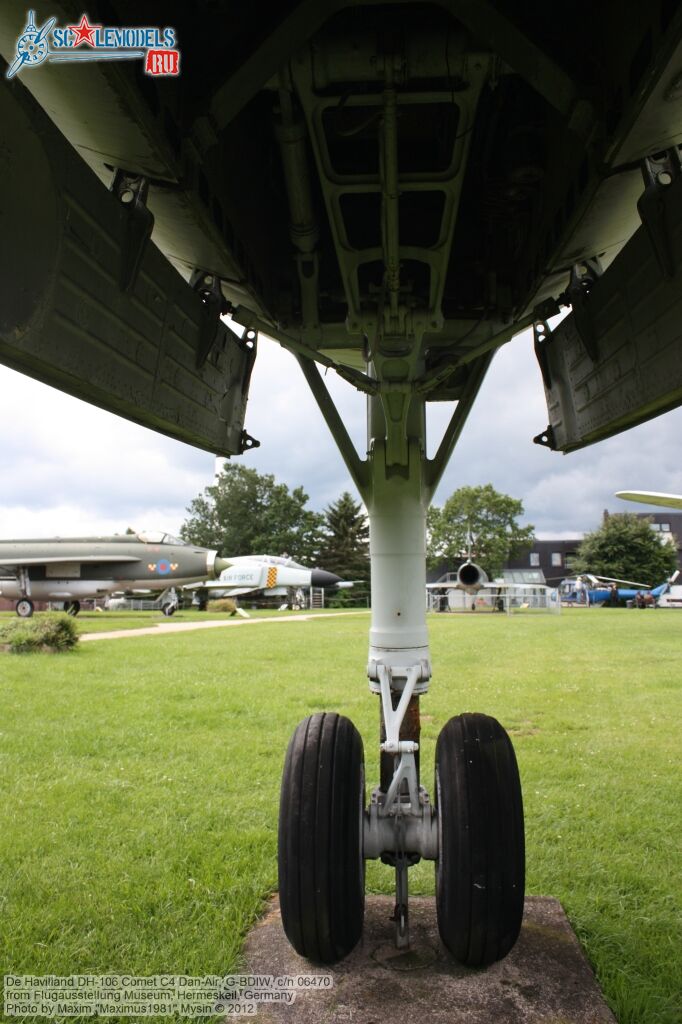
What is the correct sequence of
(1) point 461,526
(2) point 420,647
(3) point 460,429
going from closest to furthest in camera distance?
(2) point 420,647 < (3) point 460,429 < (1) point 461,526

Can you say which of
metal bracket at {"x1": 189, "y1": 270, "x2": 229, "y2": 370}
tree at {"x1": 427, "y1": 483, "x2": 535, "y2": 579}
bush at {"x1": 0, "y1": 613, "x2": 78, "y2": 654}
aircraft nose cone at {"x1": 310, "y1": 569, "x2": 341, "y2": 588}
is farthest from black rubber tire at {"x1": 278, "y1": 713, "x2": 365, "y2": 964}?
tree at {"x1": 427, "y1": 483, "x2": 535, "y2": 579}

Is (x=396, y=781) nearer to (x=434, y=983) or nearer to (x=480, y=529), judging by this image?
(x=434, y=983)

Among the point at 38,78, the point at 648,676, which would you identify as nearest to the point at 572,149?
the point at 38,78

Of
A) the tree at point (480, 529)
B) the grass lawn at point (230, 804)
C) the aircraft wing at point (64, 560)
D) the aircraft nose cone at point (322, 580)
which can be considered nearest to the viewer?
the grass lawn at point (230, 804)

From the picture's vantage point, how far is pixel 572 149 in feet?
6.50

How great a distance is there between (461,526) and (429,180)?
47.7 m

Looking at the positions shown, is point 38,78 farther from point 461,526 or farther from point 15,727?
point 461,526

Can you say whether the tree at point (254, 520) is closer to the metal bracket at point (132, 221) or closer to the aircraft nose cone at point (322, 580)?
the aircraft nose cone at point (322, 580)

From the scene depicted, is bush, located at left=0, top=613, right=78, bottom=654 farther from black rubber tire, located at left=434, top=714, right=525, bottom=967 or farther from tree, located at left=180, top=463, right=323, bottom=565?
tree, located at left=180, top=463, right=323, bottom=565

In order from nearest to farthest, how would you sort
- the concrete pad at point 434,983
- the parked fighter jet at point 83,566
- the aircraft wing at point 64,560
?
the concrete pad at point 434,983
the aircraft wing at point 64,560
the parked fighter jet at point 83,566

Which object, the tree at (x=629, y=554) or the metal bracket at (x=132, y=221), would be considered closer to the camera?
the metal bracket at (x=132, y=221)

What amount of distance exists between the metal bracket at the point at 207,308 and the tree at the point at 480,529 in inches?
1806

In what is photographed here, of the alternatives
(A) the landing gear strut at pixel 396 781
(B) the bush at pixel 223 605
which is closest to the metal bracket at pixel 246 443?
(A) the landing gear strut at pixel 396 781

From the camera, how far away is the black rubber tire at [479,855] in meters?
2.17
